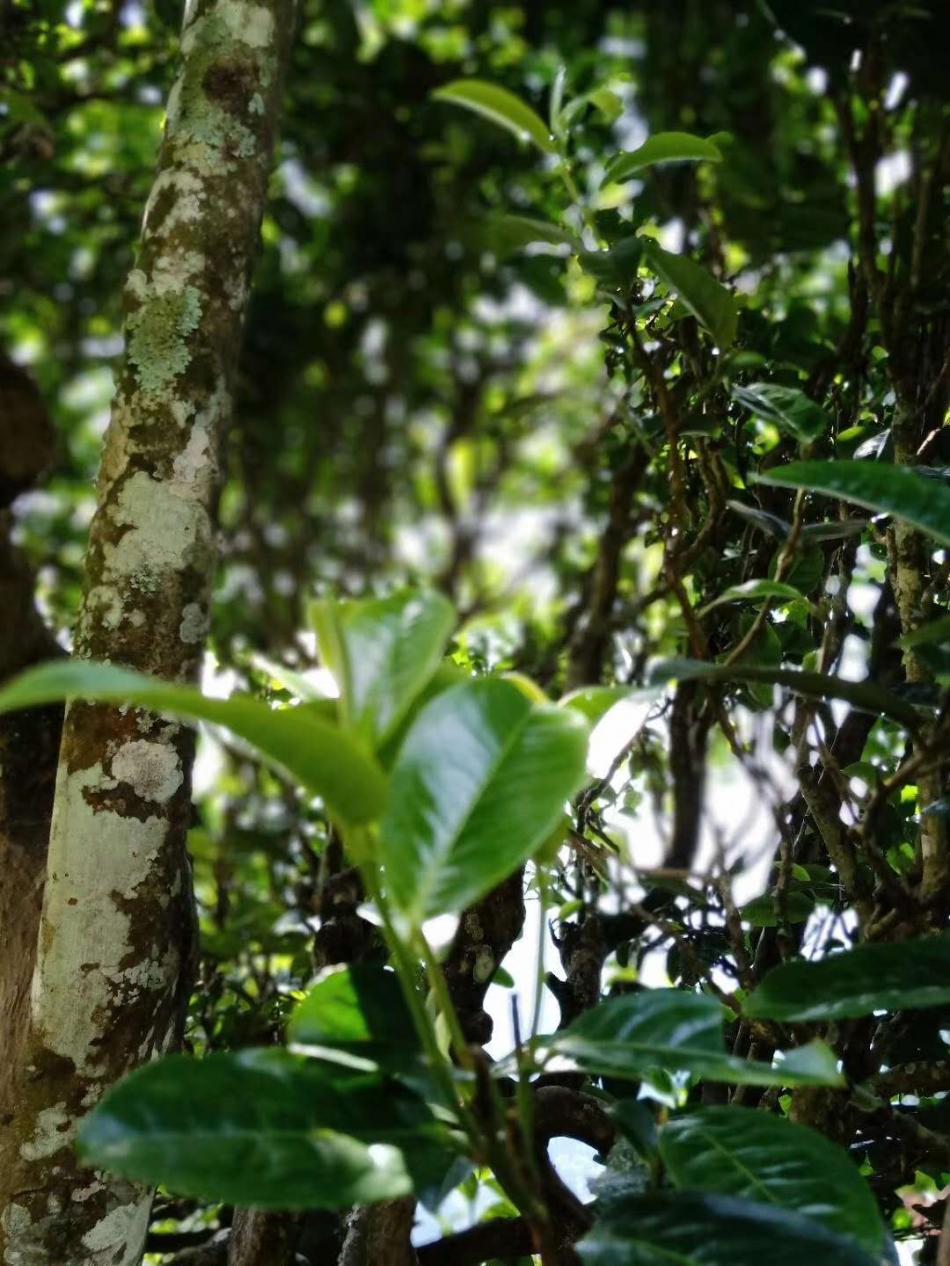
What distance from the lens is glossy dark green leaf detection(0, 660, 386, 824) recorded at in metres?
0.44

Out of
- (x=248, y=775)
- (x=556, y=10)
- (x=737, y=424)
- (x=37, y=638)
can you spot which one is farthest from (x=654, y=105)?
(x=37, y=638)

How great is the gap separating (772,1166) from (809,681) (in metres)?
0.24

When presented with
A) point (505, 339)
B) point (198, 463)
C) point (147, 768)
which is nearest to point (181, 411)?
point (198, 463)

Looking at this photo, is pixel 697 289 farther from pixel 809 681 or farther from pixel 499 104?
pixel 809 681

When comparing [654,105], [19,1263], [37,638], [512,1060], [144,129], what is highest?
[144,129]

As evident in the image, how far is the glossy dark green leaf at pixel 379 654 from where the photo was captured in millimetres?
511

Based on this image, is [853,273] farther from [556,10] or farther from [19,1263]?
[556,10]

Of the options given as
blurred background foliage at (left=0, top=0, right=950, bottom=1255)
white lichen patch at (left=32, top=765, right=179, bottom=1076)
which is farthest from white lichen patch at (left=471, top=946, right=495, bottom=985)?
white lichen patch at (left=32, top=765, right=179, bottom=1076)

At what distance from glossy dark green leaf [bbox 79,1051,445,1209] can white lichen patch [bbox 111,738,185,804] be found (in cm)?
34

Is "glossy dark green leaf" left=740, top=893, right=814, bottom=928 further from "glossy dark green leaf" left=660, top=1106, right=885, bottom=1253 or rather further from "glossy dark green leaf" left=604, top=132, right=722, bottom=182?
"glossy dark green leaf" left=604, top=132, right=722, bottom=182

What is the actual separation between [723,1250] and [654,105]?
2793mm

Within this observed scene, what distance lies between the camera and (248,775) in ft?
6.93

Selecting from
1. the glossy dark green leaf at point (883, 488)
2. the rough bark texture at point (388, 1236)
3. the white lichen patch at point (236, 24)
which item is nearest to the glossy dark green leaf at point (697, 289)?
the glossy dark green leaf at point (883, 488)

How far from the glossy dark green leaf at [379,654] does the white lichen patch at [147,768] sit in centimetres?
35
